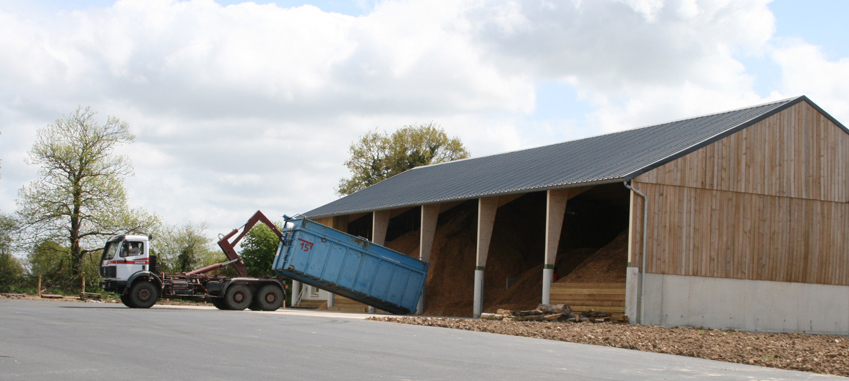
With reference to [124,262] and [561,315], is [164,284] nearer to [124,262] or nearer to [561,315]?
[124,262]

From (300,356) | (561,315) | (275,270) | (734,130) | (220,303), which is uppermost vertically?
(734,130)

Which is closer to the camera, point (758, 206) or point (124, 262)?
point (758, 206)

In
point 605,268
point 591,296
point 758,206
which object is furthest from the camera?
point 605,268

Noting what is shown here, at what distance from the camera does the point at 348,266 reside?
24969mm

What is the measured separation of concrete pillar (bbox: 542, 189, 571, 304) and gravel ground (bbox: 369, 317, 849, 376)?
293 cm

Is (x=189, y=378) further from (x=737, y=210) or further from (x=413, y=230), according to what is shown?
(x=413, y=230)

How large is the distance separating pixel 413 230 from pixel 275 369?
27116 mm

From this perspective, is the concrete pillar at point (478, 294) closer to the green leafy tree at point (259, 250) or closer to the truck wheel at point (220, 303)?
the truck wheel at point (220, 303)

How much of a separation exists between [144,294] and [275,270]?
162 inches

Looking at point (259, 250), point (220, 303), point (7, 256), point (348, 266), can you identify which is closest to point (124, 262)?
point (220, 303)

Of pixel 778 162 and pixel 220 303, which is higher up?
pixel 778 162

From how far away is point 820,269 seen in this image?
24.3 m

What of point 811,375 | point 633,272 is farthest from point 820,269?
point 811,375

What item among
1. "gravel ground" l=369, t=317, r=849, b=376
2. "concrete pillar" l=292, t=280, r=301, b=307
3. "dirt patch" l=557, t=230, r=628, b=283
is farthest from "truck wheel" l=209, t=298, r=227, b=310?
"concrete pillar" l=292, t=280, r=301, b=307
